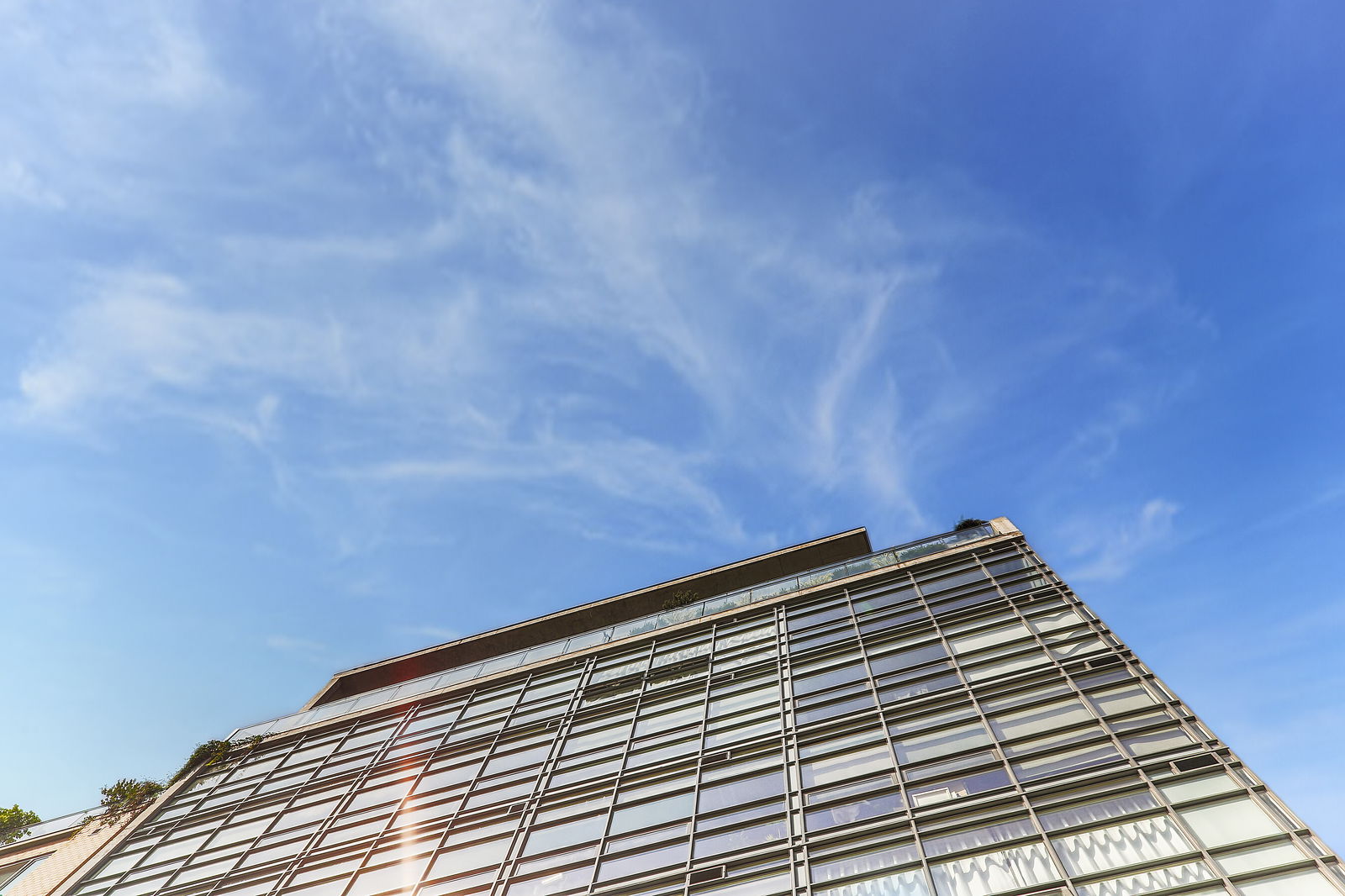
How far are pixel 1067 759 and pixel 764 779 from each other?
5.21 metres

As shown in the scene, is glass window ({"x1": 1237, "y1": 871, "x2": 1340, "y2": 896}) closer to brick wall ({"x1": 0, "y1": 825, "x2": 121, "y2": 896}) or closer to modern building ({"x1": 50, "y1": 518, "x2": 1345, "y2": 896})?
modern building ({"x1": 50, "y1": 518, "x2": 1345, "y2": 896})

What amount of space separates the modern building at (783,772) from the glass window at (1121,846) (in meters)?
0.03

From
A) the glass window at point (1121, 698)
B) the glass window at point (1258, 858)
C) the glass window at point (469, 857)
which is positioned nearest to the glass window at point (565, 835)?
the glass window at point (469, 857)

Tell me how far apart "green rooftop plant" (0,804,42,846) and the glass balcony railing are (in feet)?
26.3

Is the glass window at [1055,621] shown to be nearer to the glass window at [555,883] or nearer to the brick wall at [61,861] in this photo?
the glass window at [555,883]

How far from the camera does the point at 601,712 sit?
1847 cm

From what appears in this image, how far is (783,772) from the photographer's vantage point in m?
13.7

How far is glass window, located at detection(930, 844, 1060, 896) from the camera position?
9797mm

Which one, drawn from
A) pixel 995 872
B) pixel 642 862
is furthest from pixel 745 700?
pixel 995 872

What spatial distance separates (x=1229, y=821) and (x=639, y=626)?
595 inches

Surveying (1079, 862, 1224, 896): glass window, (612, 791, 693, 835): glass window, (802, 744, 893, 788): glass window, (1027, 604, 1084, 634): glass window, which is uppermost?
(1027, 604, 1084, 634): glass window

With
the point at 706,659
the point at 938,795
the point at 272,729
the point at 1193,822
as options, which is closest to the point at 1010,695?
the point at 938,795

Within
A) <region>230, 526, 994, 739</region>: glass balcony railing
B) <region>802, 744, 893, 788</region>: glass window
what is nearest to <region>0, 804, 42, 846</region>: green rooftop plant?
<region>230, 526, 994, 739</region>: glass balcony railing

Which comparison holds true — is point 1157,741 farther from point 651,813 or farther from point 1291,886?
point 651,813
